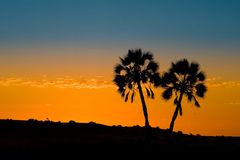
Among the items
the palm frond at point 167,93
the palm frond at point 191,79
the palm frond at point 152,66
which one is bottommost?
the palm frond at point 167,93

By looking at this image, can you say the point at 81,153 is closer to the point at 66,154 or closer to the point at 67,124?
the point at 66,154

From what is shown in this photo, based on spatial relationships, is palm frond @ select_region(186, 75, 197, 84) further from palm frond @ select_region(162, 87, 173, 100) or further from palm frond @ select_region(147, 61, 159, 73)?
palm frond @ select_region(147, 61, 159, 73)

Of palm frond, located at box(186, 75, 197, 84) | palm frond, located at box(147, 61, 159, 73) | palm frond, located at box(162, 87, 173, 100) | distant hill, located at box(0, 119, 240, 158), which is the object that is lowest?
distant hill, located at box(0, 119, 240, 158)

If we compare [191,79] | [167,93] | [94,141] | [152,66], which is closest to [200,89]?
[191,79]

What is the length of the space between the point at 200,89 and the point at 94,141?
1268 centimetres

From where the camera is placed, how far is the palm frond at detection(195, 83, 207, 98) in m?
58.6

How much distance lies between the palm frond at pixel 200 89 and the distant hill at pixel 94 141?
521 centimetres

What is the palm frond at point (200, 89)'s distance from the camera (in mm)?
58562

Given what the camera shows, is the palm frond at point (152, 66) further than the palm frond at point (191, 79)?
No

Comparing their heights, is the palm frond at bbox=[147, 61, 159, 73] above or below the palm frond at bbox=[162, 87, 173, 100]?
above

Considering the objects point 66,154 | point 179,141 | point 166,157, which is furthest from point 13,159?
point 179,141

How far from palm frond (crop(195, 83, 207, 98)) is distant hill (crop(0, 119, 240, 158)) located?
17.1 feet

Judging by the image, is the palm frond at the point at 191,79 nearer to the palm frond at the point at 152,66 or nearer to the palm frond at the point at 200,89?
the palm frond at the point at 200,89

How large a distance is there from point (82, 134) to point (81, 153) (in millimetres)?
16657
